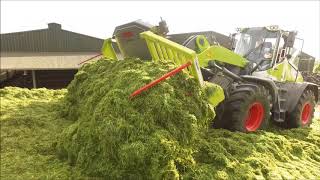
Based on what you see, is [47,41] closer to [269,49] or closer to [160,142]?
[269,49]

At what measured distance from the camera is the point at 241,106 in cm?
594

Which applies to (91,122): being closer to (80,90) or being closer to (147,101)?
(147,101)

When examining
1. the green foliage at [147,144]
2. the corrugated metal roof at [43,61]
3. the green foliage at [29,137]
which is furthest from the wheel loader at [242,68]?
the corrugated metal roof at [43,61]

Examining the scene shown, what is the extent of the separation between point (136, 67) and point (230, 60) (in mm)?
2444

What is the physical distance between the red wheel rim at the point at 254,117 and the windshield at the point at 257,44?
1.64 meters

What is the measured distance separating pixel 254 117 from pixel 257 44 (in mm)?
2108

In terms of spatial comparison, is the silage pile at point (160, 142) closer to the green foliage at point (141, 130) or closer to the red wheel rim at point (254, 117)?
the green foliage at point (141, 130)

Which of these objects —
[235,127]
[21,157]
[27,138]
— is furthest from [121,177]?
[235,127]

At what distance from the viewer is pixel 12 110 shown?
22.2ft

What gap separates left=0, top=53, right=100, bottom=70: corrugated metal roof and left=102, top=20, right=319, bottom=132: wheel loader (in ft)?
34.1

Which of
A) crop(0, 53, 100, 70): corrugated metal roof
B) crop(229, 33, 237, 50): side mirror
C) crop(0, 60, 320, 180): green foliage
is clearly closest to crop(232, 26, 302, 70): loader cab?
crop(229, 33, 237, 50): side mirror

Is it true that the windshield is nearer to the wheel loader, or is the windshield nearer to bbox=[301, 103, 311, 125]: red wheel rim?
the wheel loader

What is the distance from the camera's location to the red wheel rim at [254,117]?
21.2 feet

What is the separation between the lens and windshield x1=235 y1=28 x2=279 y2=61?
25.2 feet
